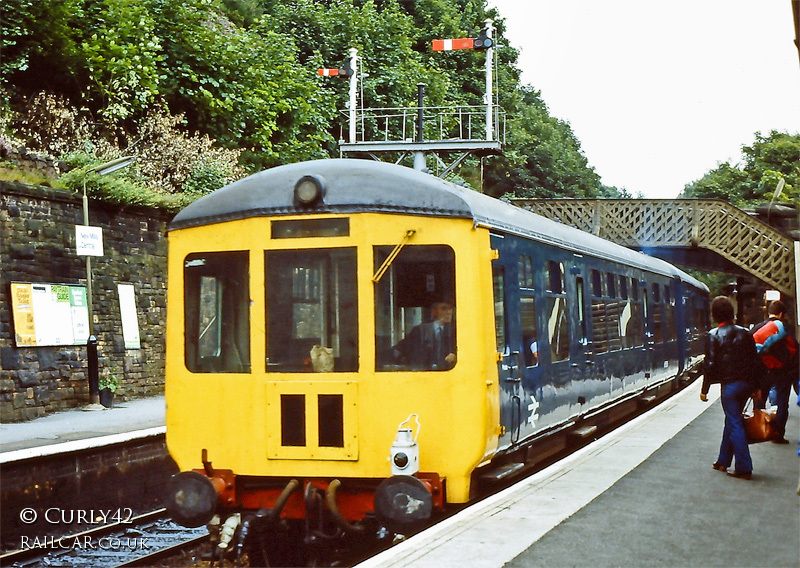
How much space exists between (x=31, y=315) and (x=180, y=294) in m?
7.63

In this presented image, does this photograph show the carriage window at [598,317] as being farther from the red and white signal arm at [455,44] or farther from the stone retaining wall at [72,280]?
the red and white signal arm at [455,44]

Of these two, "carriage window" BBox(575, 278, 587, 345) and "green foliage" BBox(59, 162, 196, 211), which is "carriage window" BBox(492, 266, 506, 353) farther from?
"green foliage" BBox(59, 162, 196, 211)

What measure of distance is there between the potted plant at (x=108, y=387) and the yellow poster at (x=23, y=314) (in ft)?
5.58

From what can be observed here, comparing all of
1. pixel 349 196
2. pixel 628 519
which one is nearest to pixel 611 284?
pixel 628 519

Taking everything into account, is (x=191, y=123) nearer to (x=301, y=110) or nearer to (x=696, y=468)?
(x=301, y=110)

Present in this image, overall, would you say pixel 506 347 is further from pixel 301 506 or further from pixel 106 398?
pixel 106 398

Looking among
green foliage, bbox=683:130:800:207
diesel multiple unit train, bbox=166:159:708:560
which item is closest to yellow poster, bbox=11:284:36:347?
diesel multiple unit train, bbox=166:159:708:560

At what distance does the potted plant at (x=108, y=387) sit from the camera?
51.2 feet

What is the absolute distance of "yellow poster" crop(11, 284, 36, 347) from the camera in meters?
13.9

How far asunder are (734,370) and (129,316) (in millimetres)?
10818

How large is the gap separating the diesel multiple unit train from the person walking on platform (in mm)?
2202

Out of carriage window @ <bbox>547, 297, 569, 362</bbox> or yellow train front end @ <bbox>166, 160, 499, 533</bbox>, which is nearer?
yellow train front end @ <bbox>166, 160, 499, 533</bbox>

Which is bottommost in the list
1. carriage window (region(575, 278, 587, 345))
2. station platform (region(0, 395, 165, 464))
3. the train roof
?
station platform (region(0, 395, 165, 464))

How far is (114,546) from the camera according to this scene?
8797mm
